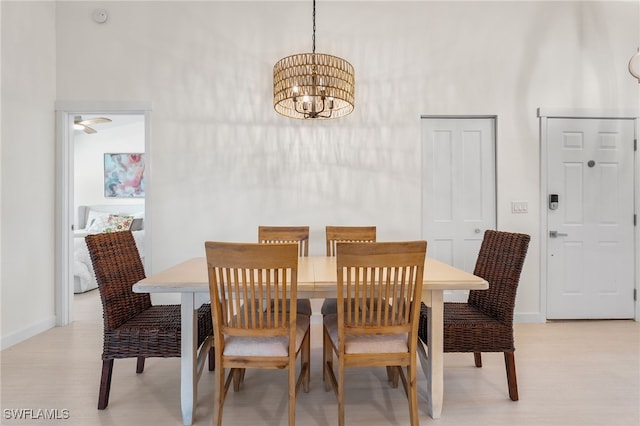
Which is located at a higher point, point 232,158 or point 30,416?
point 232,158

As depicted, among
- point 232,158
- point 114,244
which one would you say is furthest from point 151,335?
point 232,158

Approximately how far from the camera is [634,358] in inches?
95.5

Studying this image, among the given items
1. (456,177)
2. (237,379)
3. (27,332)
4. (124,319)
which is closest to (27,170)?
(27,332)

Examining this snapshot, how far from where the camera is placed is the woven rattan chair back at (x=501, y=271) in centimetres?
183

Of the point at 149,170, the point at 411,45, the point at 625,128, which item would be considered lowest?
the point at 149,170

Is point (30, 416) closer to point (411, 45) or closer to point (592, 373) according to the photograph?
point (592, 373)

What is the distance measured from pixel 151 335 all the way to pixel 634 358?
328 centimetres

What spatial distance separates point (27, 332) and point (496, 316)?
3.61 m

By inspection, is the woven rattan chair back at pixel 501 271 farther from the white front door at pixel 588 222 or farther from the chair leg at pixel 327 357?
the white front door at pixel 588 222

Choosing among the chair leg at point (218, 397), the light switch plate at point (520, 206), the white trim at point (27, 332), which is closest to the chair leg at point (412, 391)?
the chair leg at point (218, 397)

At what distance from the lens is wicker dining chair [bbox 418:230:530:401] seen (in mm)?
1797

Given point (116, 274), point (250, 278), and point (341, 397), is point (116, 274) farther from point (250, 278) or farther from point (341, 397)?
point (341, 397)

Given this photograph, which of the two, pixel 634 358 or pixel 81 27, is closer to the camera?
pixel 634 358

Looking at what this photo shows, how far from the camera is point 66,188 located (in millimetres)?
3172
